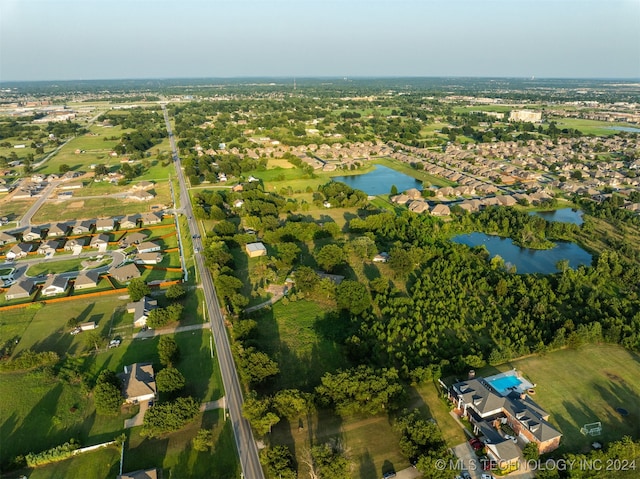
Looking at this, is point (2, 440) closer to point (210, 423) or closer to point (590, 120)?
point (210, 423)

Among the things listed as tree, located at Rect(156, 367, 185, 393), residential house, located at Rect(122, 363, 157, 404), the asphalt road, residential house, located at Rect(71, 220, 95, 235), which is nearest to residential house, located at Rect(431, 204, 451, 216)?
the asphalt road

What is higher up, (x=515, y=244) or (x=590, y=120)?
(x=590, y=120)

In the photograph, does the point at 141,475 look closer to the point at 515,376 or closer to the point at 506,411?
the point at 506,411

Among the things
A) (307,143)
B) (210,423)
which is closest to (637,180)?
(307,143)

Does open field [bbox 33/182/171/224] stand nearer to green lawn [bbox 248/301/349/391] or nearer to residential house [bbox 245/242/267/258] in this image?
residential house [bbox 245/242/267/258]

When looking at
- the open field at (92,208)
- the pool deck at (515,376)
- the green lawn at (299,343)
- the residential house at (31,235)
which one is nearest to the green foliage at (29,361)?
the green lawn at (299,343)

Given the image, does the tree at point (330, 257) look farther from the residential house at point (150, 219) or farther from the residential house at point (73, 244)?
the residential house at point (73, 244)
